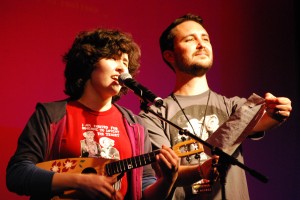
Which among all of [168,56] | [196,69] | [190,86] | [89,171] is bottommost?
[89,171]

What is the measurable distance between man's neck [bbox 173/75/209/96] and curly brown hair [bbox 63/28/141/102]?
52 cm

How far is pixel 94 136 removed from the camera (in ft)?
6.71

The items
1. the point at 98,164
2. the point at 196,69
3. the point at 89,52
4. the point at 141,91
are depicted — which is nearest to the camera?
the point at 141,91

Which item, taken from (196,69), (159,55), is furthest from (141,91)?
(159,55)

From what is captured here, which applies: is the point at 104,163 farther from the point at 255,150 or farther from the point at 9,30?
the point at 255,150

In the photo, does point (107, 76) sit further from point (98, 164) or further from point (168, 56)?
point (168, 56)

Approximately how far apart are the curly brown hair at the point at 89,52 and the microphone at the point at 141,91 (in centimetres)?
28

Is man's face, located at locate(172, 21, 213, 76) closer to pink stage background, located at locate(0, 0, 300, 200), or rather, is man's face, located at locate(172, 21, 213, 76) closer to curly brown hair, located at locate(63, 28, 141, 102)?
pink stage background, located at locate(0, 0, 300, 200)

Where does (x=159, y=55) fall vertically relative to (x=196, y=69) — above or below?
above

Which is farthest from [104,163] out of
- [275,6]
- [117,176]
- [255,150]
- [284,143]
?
[275,6]

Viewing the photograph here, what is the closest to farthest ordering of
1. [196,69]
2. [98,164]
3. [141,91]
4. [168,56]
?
1. [141,91]
2. [98,164]
3. [196,69]
4. [168,56]

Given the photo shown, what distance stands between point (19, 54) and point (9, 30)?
162 mm

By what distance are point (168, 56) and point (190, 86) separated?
1.13 feet

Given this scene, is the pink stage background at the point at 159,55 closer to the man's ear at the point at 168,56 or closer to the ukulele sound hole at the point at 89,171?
the man's ear at the point at 168,56
